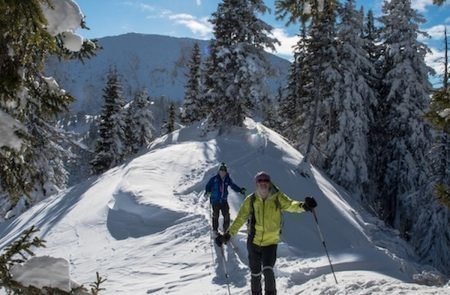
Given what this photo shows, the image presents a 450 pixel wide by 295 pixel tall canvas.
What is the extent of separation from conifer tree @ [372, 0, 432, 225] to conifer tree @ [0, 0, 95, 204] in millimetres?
26626

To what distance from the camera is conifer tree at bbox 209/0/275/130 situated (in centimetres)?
2872

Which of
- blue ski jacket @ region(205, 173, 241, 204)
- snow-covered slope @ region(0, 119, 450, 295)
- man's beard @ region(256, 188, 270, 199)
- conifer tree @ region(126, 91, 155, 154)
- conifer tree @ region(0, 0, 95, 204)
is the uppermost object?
conifer tree @ region(126, 91, 155, 154)

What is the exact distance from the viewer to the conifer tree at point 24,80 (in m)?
3.31

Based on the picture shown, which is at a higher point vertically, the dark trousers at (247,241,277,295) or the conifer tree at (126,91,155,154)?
the conifer tree at (126,91,155,154)

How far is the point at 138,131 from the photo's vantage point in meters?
43.3

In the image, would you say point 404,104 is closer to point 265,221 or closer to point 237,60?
point 237,60

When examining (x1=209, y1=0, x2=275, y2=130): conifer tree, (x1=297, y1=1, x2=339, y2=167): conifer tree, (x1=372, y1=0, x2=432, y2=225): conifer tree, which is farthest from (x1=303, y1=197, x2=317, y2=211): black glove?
(x1=372, y1=0, x2=432, y2=225): conifer tree

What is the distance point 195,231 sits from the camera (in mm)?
15695

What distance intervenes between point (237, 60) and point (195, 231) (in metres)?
15.2

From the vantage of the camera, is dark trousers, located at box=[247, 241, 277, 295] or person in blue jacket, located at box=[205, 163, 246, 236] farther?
person in blue jacket, located at box=[205, 163, 246, 236]

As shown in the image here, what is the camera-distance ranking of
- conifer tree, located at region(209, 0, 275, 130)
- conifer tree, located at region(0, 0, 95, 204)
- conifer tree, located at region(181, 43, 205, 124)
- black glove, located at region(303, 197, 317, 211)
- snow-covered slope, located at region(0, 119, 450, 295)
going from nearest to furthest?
conifer tree, located at region(0, 0, 95, 204) → black glove, located at region(303, 197, 317, 211) → snow-covered slope, located at region(0, 119, 450, 295) → conifer tree, located at region(209, 0, 275, 130) → conifer tree, located at region(181, 43, 205, 124)

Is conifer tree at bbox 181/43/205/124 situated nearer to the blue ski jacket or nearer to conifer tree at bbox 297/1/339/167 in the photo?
conifer tree at bbox 297/1/339/167

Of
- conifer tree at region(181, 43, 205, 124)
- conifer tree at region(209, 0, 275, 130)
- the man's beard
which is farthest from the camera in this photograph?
conifer tree at region(181, 43, 205, 124)

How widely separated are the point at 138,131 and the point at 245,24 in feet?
56.5
